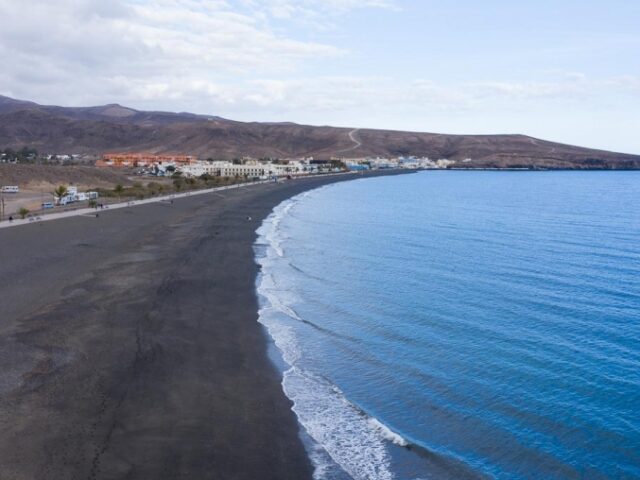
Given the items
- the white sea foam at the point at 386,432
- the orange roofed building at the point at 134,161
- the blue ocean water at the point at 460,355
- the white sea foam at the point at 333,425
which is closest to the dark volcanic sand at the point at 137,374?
the white sea foam at the point at 333,425

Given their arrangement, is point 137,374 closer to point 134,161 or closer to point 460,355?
point 460,355

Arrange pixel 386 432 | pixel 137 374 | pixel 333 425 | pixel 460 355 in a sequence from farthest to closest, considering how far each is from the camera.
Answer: pixel 460 355
pixel 137 374
pixel 333 425
pixel 386 432

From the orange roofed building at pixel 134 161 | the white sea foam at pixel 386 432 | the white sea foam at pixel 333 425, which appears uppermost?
the orange roofed building at pixel 134 161

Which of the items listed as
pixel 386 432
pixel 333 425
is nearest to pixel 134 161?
pixel 333 425

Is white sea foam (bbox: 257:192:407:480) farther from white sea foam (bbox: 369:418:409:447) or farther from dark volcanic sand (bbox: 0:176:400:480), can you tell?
dark volcanic sand (bbox: 0:176:400:480)

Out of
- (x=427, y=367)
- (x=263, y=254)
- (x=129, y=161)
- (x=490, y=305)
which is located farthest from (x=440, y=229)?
(x=129, y=161)

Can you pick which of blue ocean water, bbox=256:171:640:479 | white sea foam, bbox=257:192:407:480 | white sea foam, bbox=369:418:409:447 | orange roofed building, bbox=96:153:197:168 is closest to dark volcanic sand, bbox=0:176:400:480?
white sea foam, bbox=257:192:407:480

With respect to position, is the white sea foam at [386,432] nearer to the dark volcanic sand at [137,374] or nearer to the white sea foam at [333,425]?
the white sea foam at [333,425]
